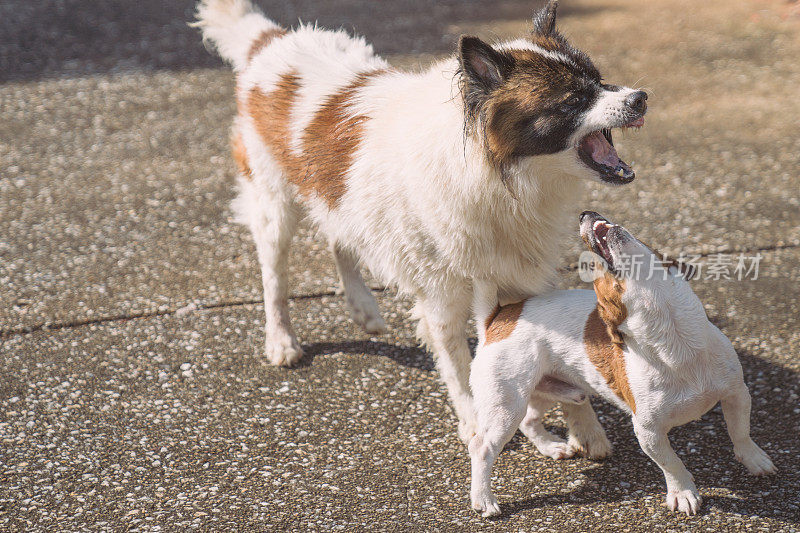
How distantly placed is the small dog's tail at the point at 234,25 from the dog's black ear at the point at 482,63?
166 centimetres

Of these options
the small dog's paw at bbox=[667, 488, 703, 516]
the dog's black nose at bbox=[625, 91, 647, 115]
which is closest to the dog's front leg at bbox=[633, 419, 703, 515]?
the small dog's paw at bbox=[667, 488, 703, 516]

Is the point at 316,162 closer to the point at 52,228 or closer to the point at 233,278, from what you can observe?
the point at 233,278

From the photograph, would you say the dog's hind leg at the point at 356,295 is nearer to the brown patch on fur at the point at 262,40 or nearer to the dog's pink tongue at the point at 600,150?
the brown patch on fur at the point at 262,40

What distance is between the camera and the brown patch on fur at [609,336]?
8.65 feet

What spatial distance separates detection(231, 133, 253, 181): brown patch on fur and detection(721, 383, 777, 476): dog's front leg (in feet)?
7.62

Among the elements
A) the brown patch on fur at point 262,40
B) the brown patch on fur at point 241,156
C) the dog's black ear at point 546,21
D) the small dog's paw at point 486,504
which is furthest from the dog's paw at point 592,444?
the brown patch on fur at point 262,40

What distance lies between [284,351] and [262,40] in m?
1.50

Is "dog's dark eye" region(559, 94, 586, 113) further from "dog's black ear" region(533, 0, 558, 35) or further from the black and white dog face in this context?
"dog's black ear" region(533, 0, 558, 35)

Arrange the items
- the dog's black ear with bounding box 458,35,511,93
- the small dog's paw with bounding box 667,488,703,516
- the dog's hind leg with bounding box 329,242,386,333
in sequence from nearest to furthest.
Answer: the dog's black ear with bounding box 458,35,511,93 → the small dog's paw with bounding box 667,488,703,516 → the dog's hind leg with bounding box 329,242,386,333

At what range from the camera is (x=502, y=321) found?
3.03m

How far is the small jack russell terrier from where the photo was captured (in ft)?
8.64

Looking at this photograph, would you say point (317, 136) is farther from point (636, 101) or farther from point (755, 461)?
point (755, 461)

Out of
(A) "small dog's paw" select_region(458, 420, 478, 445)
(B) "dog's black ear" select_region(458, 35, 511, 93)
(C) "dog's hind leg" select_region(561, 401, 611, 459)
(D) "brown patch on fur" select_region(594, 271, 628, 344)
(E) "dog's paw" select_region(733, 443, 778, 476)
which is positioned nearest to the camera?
(D) "brown patch on fur" select_region(594, 271, 628, 344)

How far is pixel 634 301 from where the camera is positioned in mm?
2600
